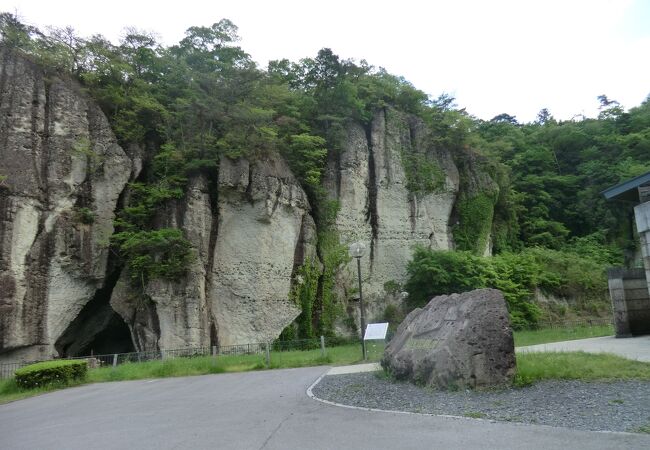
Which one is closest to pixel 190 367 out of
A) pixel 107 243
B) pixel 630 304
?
pixel 107 243

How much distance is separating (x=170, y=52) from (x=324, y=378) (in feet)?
83.7

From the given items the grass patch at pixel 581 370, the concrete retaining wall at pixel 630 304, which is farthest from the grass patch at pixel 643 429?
the concrete retaining wall at pixel 630 304

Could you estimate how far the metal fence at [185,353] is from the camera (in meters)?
20.4

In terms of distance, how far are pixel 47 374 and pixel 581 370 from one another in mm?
15902

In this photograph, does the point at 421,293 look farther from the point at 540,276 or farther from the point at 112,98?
the point at 112,98

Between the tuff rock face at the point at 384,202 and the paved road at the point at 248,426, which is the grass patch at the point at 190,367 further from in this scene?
the tuff rock face at the point at 384,202

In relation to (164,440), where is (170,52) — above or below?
above

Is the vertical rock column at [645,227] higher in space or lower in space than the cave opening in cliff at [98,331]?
higher

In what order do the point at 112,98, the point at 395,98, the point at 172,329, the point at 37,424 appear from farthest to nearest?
the point at 395,98 < the point at 112,98 < the point at 172,329 < the point at 37,424

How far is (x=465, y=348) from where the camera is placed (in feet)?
29.1

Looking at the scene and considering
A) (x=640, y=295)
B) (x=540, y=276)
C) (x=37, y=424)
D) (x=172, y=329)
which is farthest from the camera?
(x=540, y=276)

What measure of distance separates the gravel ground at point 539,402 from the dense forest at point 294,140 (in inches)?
666

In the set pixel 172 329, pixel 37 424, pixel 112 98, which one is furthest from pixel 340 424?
pixel 112 98

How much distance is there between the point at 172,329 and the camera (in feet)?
75.1
